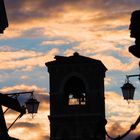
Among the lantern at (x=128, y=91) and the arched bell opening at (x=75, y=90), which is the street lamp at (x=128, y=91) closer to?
the lantern at (x=128, y=91)

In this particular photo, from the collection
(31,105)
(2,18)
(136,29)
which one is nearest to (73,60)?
(31,105)

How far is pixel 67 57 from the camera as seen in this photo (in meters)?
57.7

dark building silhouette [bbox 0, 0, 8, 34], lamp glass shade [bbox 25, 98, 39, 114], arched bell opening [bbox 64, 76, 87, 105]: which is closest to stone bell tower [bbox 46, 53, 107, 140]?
arched bell opening [bbox 64, 76, 87, 105]

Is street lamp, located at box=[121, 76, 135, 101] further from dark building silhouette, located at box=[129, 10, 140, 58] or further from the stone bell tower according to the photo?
the stone bell tower

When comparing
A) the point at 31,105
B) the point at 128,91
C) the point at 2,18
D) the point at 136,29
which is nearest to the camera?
the point at 136,29

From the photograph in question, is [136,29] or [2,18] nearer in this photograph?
[136,29]

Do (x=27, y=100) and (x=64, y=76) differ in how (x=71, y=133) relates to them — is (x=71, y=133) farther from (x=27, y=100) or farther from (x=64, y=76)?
(x=27, y=100)

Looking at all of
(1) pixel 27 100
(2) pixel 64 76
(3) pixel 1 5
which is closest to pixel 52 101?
(2) pixel 64 76

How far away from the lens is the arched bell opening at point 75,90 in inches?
1935

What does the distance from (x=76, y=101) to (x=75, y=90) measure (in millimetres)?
1761

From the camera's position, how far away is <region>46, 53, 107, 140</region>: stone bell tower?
53.5 metres

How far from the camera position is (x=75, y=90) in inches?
1962

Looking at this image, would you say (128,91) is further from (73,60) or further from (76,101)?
(73,60)

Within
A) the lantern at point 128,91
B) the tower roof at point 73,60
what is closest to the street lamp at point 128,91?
the lantern at point 128,91
